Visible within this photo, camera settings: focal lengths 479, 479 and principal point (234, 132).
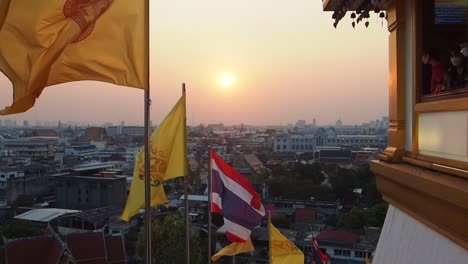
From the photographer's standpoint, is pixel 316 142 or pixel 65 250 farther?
pixel 316 142

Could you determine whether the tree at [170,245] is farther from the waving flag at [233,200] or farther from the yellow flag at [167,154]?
the yellow flag at [167,154]

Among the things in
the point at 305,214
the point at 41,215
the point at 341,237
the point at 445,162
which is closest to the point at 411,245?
the point at 445,162

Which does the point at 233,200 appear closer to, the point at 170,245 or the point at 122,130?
the point at 170,245

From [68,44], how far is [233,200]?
4.58 m

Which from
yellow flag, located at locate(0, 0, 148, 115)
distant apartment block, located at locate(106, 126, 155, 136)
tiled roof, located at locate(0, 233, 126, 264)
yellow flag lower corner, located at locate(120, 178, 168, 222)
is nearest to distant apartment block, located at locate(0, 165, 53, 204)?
tiled roof, located at locate(0, 233, 126, 264)

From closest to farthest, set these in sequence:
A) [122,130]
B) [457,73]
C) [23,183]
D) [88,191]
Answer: [457,73] < [88,191] < [23,183] < [122,130]

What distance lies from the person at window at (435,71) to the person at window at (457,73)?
122 millimetres

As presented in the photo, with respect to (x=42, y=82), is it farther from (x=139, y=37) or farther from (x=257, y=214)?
(x=257, y=214)

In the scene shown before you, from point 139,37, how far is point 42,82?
2.56 ft

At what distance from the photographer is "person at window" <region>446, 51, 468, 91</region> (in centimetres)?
252

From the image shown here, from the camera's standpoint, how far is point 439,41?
301 cm

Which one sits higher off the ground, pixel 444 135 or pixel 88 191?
pixel 444 135

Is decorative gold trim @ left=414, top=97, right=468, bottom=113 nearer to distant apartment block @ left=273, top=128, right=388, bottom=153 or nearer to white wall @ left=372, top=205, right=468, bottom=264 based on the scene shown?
white wall @ left=372, top=205, right=468, bottom=264

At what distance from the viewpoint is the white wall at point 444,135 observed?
2.31 metres
